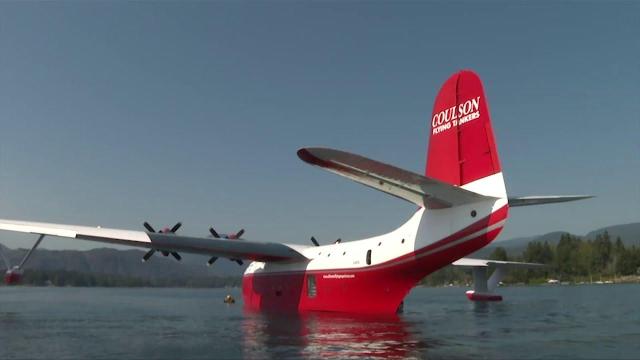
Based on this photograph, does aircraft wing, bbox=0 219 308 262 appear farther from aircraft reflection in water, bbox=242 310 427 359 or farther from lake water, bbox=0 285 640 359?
aircraft reflection in water, bbox=242 310 427 359

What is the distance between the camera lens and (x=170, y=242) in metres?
26.2

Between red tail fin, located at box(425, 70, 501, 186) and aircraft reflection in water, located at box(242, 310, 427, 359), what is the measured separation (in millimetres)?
5476

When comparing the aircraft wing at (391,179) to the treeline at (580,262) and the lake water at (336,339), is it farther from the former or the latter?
the treeline at (580,262)

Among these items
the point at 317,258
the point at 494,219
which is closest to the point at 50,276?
the point at 317,258

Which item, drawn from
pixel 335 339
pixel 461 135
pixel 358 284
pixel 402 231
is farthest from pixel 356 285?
pixel 335 339

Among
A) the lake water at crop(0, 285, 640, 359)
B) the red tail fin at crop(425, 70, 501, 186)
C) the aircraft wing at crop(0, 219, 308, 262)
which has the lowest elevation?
the lake water at crop(0, 285, 640, 359)

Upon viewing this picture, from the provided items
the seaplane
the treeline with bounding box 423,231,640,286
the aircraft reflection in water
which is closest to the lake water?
the aircraft reflection in water

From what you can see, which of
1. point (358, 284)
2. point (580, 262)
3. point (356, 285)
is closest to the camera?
point (358, 284)

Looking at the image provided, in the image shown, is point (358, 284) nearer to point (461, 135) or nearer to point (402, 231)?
point (402, 231)

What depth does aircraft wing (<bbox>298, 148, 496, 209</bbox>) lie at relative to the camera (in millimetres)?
13562

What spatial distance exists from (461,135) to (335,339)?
871cm

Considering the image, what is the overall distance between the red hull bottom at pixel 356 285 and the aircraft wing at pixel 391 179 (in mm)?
1479

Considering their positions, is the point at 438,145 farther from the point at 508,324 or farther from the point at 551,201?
the point at 508,324

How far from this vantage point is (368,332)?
1585 cm
